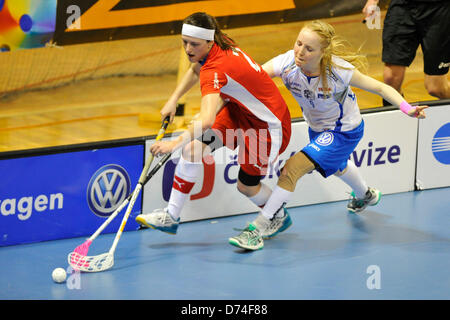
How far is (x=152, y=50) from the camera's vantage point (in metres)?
7.48

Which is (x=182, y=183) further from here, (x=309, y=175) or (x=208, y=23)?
(x=309, y=175)

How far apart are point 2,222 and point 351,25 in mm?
4792

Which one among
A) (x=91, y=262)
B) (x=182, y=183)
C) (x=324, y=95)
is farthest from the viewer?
(x=182, y=183)

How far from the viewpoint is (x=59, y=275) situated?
13.3 ft

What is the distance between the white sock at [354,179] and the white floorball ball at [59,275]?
6.41 ft

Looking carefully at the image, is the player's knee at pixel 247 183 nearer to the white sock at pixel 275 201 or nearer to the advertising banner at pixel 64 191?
the white sock at pixel 275 201

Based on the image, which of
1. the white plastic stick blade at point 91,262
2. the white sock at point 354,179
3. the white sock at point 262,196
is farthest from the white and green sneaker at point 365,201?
the white plastic stick blade at point 91,262

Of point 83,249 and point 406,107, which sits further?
point 406,107

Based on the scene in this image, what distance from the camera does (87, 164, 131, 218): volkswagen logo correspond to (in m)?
4.83

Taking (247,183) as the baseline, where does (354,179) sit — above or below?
above

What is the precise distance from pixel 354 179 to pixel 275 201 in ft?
2.41

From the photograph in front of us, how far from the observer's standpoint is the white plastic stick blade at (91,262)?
4230 mm

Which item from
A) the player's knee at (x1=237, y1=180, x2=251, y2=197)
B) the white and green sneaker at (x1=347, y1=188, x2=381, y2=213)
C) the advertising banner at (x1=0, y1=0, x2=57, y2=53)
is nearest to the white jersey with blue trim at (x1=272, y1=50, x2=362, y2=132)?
the player's knee at (x1=237, y1=180, x2=251, y2=197)

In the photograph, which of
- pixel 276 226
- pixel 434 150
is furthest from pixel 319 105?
pixel 434 150
